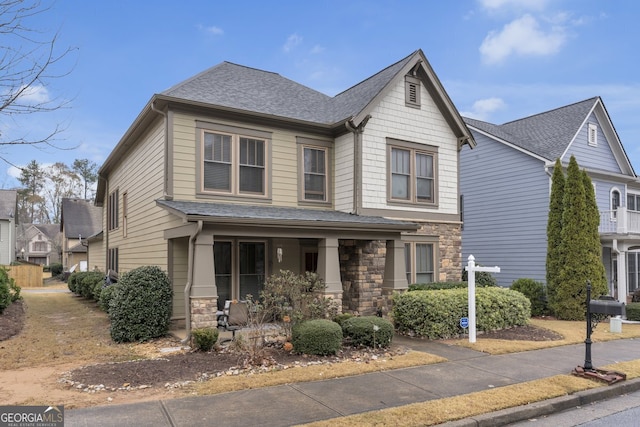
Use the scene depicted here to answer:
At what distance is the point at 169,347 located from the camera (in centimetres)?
938

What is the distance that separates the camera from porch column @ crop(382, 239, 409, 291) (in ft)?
40.3

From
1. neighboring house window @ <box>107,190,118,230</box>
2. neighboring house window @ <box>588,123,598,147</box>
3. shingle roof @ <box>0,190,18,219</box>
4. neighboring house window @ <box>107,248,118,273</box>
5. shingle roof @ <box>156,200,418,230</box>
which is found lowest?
neighboring house window @ <box>107,248,118,273</box>

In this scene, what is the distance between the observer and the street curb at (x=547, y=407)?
546 cm

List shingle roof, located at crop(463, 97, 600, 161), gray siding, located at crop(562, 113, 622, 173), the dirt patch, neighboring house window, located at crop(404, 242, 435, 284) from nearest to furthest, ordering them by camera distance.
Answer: the dirt patch
neighboring house window, located at crop(404, 242, 435, 284)
shingle roof, located at crop(463, 97, 600, 161)
gray siding, located at crop(562, 113, 622, 173)

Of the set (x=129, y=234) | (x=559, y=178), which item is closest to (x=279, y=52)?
(x=129, y=234)

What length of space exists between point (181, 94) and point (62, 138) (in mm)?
6199

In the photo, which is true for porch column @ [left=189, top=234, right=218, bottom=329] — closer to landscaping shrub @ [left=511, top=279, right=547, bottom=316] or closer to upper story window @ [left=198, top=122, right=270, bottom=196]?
upper story window @ [left=198, top=122, right=270, bottom=196]

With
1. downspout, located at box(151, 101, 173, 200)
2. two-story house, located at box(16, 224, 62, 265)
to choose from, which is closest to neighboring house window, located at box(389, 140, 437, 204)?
downspout, located at box(151, 101, 173, 200)

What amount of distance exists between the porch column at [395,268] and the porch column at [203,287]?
4.93m

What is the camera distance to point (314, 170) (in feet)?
44.8

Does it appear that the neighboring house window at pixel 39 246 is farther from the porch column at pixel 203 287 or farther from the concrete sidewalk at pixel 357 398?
the concrete sidewalk at pixel 357 398

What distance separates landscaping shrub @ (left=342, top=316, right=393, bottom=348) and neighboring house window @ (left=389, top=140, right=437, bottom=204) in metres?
5.25

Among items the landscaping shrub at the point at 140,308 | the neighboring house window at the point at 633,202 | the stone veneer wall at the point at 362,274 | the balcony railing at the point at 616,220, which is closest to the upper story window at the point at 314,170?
the stone veneer wall at the point at 362,274

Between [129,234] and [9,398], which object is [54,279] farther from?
[9,398]
